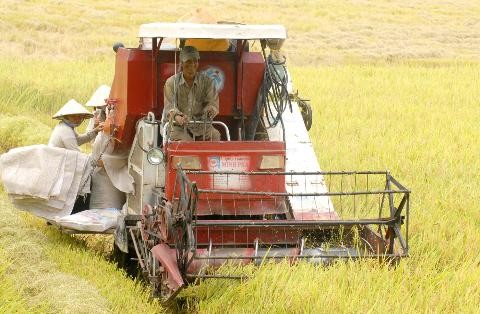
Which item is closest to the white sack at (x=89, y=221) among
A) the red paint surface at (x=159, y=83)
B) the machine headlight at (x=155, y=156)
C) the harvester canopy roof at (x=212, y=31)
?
the red paint surface at (x=159, y=83)

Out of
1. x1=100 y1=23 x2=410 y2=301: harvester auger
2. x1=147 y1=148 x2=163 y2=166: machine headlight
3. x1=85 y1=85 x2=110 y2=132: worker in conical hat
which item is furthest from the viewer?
x1=85 y1=85 x2=110 y2=132: worker in conical hat

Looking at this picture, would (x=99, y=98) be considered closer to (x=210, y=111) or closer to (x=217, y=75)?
(x=217, y=75)

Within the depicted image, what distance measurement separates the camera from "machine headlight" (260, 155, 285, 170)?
21.6 ft

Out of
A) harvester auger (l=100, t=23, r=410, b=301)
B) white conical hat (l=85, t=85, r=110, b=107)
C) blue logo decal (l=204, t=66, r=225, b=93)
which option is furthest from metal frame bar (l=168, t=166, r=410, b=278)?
white conical hat (l=85, t=85, r=110, b=107)

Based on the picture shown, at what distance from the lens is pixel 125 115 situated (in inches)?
291

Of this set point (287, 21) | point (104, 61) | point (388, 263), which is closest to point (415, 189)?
point (388, 263)

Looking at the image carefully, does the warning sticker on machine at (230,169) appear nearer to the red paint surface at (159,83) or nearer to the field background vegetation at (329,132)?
the field background vegetation at (329,132)

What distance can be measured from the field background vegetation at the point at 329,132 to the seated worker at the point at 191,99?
1073 millimetres

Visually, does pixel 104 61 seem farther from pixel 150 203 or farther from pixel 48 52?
pixel 150 203

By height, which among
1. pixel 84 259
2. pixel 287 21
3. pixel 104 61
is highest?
pixel 287 21

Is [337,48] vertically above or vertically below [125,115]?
above

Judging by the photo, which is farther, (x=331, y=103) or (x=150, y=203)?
(x=331, y=103)

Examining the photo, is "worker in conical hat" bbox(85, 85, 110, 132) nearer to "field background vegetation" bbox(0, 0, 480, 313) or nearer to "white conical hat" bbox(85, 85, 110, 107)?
"white conical hat" bbox(85, 85, 110, 107)

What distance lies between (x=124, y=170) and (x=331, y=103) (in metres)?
7.48
